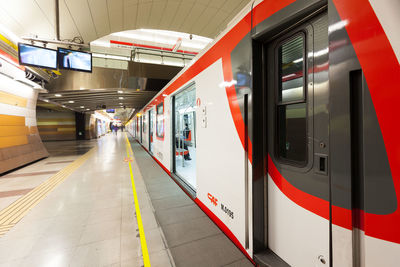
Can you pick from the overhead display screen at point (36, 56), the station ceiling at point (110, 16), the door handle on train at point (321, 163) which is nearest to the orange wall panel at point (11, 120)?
the overhead display screen at point (36, 56)

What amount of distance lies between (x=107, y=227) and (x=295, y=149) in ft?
8.76

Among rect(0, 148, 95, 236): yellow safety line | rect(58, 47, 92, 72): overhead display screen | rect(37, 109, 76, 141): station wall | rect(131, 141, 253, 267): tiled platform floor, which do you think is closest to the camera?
rect(131, 141, 253, 267): tiled platform floor

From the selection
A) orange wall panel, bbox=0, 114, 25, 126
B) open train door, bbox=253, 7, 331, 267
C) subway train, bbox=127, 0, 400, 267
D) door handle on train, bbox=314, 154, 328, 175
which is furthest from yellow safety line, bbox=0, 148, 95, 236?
door handle on train, bbox=314, 154, 328, 175

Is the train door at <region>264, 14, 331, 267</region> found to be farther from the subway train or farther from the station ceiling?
the station ceiling

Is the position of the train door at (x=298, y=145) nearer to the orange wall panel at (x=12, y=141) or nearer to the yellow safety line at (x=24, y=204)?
the yellow safety line at (x=24, y=204)

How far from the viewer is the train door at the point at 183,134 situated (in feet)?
14.7

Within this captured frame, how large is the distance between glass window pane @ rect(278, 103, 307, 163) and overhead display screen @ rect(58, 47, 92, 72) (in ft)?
19.4

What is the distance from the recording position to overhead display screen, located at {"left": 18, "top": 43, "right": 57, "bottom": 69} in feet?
14.4

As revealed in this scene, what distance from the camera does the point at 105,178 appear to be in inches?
187

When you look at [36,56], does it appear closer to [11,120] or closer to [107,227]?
[11,120]

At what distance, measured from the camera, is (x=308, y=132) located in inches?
51.7

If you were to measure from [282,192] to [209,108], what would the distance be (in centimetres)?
144

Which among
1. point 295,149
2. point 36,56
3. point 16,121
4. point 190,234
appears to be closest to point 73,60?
point 36,56

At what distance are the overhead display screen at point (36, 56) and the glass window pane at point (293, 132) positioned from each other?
6087 millimetres
